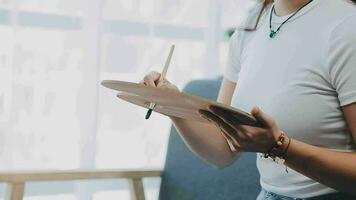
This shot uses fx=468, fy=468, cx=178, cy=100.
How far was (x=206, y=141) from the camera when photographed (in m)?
1.06

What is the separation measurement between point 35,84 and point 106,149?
1.16 ft

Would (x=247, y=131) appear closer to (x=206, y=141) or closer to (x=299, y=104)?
(x=299, y=104)

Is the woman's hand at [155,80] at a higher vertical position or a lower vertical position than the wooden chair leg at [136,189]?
higher

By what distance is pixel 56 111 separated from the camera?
5.27 ft

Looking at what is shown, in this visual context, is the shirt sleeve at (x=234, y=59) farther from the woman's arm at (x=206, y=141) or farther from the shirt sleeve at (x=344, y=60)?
the shirt sleeve at (x=344, y=60)

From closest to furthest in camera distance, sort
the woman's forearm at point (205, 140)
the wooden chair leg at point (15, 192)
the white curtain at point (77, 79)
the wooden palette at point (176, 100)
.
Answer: the wooden palette at point (176, 100)
the woman's forearm at point (205, 140)
the wooden chair leg at point (15, 192)
the white curtain at point (77, 79)

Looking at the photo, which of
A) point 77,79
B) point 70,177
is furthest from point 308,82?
point 77,79

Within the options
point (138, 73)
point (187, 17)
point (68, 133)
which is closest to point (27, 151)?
point (68, 133)

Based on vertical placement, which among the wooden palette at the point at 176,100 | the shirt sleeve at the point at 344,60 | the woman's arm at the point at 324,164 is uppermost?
the shirt sleeve at the point at 344,60

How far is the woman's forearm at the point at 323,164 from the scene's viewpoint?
0.76 meters

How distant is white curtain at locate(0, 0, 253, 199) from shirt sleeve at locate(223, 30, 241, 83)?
629 millimetres

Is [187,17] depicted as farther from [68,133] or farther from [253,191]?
[253,191]

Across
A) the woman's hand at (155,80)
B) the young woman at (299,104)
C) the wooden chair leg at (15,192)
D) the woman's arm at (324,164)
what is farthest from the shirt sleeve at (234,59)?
the wooden chair leg at (15,192)

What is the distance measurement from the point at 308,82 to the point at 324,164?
6.2 inches
